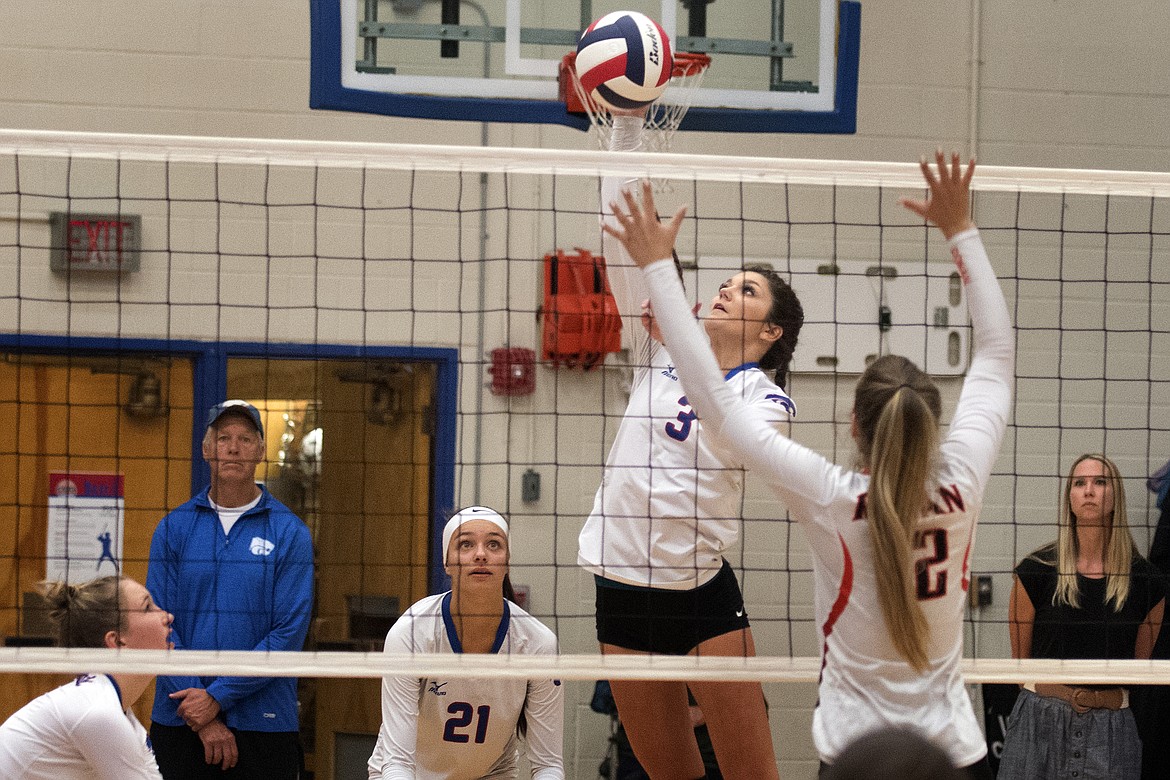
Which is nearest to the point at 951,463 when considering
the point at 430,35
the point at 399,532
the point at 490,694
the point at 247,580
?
the point at 490,694

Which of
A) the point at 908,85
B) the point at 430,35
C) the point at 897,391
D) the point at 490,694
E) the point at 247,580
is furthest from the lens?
the point at 908,85

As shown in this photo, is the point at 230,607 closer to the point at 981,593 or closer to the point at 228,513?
the point at 228,513

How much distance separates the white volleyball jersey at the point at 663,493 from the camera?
338 cm

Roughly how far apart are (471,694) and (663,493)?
866 millimetres

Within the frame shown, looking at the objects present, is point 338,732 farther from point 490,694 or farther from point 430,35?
point 430,35

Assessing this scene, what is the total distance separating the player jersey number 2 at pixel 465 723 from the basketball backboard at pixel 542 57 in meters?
2.14

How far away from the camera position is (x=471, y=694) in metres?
3.74

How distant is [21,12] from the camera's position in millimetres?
5688

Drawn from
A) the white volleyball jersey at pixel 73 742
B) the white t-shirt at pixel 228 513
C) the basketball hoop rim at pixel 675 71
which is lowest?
the white volleyball jersey at pixel 73 742

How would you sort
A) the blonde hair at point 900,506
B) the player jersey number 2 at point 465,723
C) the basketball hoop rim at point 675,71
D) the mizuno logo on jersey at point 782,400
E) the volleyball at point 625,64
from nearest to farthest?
the blonde hair at point 900,506, the mizuno logo on jersey at point 782,400, the volleyball at point 625,64, the player jersey number 2 at point 465,723, the basketball hoop rim at point 675,71

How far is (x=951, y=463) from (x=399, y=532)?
3.83 m


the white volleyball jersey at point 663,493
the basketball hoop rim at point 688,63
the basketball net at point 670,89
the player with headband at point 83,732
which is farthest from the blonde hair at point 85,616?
the basketball hoop rim at point 688,63

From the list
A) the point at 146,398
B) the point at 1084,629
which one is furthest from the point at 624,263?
the point at 146,398

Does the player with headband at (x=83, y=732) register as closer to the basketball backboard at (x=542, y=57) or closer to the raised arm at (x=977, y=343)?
the raised arm at (x=977, y=343)
